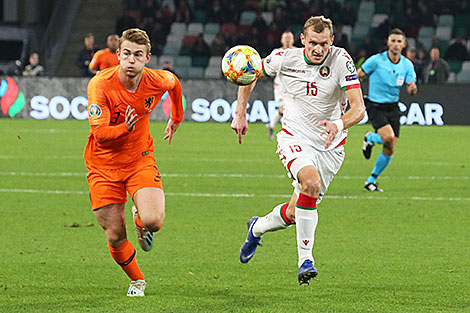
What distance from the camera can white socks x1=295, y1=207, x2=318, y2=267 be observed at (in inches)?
251

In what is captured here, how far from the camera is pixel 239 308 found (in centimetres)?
571

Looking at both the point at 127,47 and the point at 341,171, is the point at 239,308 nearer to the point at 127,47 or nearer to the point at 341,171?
the point at 127,47

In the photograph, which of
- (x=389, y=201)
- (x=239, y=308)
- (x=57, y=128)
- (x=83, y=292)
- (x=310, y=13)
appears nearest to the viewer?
(x=239, y=308)

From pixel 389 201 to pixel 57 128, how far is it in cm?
1219

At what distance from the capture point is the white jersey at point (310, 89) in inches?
274

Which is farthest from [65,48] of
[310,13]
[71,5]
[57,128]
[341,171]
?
[341,171]

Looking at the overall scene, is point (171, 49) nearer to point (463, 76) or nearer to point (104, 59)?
point (463, 76)

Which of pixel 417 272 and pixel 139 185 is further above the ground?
Answer: pixel 139 185

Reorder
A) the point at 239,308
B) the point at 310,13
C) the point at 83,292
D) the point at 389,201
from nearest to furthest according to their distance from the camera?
1. the point at 239,308
2. the point at 83,292
3. the point at 389,201
4. the point at 310,13

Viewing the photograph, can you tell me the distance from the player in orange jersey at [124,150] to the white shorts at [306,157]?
110cm

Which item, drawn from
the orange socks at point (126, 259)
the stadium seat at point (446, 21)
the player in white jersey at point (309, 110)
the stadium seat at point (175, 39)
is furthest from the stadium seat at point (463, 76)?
the orange socks at point (126, 259)

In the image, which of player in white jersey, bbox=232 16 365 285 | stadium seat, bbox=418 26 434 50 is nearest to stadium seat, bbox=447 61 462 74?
stadium seat, bbox=418 26 434 50

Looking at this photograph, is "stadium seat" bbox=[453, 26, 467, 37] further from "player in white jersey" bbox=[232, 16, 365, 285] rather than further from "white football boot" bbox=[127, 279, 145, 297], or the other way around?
"white football boot" bbox=[127, 279, 145, 297]

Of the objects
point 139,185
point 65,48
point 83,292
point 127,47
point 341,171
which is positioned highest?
point 127,47
